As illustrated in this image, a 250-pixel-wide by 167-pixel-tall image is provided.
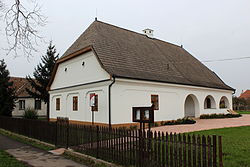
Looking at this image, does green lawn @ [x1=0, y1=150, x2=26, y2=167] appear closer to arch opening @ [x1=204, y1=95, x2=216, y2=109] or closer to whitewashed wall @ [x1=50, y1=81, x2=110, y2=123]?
whitewashed wall @ [x1=50, y1=81, x2=110, y2=123]

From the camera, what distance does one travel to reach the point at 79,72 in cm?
1802

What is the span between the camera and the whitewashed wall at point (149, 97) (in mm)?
14453

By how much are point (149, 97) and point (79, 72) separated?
5.97 metres

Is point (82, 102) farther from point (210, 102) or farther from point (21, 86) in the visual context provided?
point (21, 86)

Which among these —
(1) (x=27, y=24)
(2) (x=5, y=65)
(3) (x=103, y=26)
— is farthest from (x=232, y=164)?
(2) (x=5, y=65)

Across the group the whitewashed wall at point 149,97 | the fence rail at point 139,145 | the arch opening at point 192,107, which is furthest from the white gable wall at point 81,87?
the arch opening at point 192,107

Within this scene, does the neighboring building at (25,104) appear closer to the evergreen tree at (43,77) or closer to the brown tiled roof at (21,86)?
the brown tiled roof at (21,86)

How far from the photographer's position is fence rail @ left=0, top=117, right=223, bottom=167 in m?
4.55

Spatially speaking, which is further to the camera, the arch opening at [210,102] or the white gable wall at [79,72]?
the arch opening at [210,102]

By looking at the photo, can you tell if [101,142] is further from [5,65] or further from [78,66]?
[5,65]

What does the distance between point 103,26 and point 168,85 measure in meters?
7.63

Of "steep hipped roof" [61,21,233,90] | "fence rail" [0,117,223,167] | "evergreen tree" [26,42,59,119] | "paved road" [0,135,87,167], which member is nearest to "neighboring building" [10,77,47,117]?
"evergreen tree" [26,42,59,119]

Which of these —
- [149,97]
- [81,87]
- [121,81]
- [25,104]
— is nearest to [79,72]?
[81,87]

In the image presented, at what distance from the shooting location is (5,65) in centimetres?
2536
